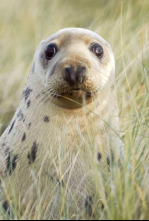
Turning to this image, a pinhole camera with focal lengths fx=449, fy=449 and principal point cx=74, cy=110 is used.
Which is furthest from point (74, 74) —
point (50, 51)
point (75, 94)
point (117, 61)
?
point (117, 61)

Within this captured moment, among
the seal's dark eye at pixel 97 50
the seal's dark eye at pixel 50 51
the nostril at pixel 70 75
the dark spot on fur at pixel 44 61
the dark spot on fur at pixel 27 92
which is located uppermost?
the seal's dark eye at pixel 97 50

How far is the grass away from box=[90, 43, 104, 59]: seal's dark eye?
16 cm

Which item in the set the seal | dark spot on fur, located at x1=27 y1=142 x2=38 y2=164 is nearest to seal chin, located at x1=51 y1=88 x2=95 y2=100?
the seal

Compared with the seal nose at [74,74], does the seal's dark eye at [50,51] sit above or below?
above

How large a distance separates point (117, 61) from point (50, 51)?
190cm

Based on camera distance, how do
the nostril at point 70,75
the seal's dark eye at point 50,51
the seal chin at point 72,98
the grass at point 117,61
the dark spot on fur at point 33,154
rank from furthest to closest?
the seal's dark eye at point 50,51
the dark spot on fur at point 33,154
the seal chin at point 72,98
the nostril at point 70,75
the grass at point 117,61

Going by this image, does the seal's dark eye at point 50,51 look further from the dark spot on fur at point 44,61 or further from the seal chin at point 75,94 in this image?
the seal chin at point 75,94

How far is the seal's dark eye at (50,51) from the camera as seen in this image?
10.6 ft

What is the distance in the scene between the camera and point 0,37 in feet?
22.5

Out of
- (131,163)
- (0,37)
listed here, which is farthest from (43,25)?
(131,163)

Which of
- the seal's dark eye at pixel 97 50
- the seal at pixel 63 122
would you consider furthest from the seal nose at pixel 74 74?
the seal's dark eye at pixel 97 50

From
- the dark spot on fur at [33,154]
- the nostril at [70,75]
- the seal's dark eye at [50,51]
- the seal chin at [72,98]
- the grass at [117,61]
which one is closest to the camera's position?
the grass at [117,61]

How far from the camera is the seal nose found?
108 inches

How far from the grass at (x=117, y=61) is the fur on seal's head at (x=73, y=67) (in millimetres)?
173
